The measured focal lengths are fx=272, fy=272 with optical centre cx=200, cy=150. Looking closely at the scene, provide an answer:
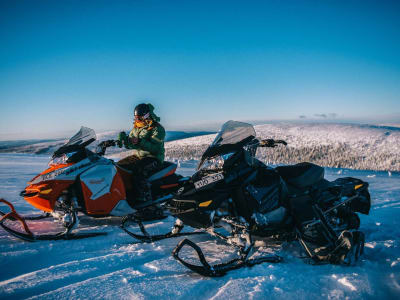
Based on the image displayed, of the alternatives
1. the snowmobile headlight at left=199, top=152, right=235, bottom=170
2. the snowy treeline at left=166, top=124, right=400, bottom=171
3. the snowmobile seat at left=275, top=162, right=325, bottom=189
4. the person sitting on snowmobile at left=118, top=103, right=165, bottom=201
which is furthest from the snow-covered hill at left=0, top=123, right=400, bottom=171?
the snowmobile headlight at left=199, top=152, right=235, bottom=170

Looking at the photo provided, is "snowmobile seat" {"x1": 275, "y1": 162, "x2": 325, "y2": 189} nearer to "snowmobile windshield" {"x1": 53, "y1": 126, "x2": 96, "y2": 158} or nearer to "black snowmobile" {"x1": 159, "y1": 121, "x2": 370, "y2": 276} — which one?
"black snowmobile" {"x1": 159, "y1": 121, "x2": 370, "y2": 276}

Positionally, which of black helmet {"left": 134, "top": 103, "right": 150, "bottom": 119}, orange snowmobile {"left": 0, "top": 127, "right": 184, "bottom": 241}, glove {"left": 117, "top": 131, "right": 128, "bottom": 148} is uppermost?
black helmet {"left": 134, "top": 103, "right": 150, "bottom": 119}

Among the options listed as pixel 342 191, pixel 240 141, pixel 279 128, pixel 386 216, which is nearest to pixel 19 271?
pixel 240 141

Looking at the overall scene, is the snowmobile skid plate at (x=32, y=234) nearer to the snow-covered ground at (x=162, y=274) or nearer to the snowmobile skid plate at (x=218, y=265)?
the snow-covered ground at (x=162, y=274)

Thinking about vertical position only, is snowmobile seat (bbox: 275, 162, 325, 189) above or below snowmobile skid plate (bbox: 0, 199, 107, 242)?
above

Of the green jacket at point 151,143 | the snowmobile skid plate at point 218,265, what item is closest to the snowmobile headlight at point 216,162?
the snowmobile skid plate at point 218,265

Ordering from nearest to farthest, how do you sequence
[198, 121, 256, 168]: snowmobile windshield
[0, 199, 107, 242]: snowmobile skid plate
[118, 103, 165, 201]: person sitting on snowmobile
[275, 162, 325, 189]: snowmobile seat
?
[198, 121, 256, 168]: snowmobile windshield < [0, 199, 107, 242]: snowmobile skid plate < [275, 162, 325, 189]: snowmobile seat < [118, 103, 165, 201]: person sitting on snowmobile

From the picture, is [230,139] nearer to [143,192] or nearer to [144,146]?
[143,192]

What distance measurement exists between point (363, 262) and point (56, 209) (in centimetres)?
386

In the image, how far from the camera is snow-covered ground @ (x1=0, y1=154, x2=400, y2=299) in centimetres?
233

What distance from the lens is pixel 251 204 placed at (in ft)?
10.1

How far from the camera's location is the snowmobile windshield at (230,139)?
3.15 metres

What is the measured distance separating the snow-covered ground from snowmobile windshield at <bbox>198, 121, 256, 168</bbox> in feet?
4.05

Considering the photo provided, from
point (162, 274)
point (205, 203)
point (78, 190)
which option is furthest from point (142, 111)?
point (162, 274)
